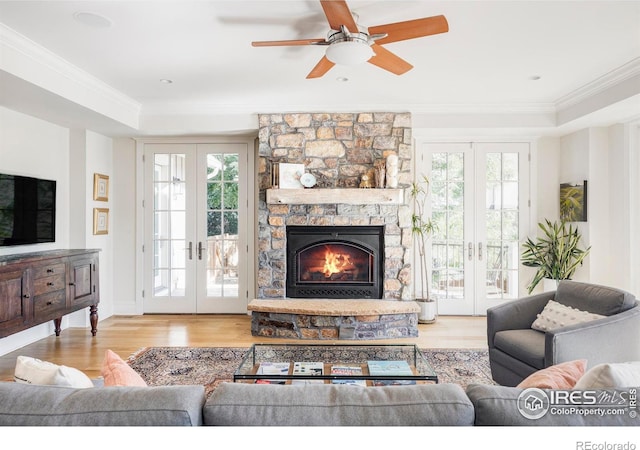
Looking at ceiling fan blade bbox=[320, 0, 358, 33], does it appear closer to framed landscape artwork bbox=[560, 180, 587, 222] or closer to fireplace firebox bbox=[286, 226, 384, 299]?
fireplace firebox bbox=[286, 226, 384, 299]

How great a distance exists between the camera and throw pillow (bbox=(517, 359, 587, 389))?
1.38 meters

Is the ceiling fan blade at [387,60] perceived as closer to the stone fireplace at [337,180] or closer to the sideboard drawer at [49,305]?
the stone fireplace at [337,180]

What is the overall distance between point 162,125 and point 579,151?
5.02m

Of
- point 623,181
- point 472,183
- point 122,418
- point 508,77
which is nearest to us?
point 122,418

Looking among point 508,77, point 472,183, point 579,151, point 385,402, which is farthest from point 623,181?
point 385,402

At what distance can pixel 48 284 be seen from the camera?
140 inches

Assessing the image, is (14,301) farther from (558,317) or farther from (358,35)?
(558,317)

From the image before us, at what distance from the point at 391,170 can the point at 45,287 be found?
356cm

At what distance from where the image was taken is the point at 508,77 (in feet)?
12.2

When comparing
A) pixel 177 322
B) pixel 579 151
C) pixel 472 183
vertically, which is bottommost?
pixel 177 322

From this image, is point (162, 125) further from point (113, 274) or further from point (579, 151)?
point (579, 151)

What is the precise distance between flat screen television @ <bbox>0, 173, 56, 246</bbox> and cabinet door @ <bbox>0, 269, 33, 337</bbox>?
0.64 m

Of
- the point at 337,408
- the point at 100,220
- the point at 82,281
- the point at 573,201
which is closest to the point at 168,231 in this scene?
the point at 100,220

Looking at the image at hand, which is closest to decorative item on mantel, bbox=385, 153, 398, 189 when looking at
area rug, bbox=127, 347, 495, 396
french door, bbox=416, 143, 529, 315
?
french door, bbox=416, 143, 529, 315
